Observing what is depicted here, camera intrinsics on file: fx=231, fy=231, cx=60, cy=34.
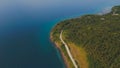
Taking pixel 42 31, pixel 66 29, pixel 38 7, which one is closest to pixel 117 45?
pixel 66 29

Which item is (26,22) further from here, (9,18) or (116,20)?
(116,20)

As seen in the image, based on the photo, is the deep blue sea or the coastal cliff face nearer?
the coastal cliff face

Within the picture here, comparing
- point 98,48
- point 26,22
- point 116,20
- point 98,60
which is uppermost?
point 26,22

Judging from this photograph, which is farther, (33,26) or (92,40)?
(33,26)

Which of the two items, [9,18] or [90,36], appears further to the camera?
[9,18]

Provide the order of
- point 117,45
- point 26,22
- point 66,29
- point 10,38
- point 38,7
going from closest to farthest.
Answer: point 117,45, point 10,38, point 66,29, point 26,22, point 38,7
